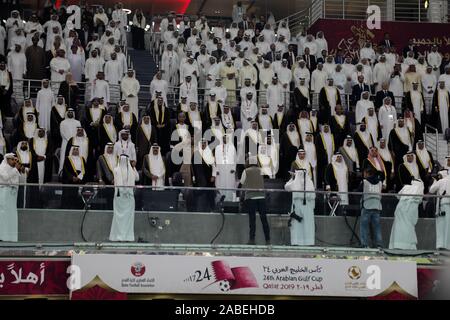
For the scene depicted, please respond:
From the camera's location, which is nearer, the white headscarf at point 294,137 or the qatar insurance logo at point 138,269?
the qatar insurance logo at point 138,269

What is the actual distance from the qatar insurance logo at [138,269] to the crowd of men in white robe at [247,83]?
2.63 meters

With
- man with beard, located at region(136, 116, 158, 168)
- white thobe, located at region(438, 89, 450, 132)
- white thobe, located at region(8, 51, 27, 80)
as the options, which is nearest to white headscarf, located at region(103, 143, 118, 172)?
man with beard, located at region(136, 116, 158, 168)

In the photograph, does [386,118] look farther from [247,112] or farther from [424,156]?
[247,112]

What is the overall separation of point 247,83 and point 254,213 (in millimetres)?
7344

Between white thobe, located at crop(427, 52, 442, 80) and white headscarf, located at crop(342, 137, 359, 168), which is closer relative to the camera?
white headscarf, located at crop(342, 137, 359, 168)

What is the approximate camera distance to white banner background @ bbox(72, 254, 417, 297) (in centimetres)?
1312

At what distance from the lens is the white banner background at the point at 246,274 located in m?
13.1

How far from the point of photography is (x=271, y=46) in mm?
23484

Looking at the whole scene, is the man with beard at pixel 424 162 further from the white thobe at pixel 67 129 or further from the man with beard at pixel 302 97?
the white thobe at pixel 67 129

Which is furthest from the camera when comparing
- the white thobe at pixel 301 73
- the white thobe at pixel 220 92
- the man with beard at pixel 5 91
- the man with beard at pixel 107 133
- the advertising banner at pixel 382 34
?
the advertising banner at pixel 382 34

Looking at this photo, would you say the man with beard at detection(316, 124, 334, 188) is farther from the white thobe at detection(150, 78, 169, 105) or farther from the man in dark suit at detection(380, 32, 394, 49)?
the man in dark suit at detection(380, 32, 394, 49)

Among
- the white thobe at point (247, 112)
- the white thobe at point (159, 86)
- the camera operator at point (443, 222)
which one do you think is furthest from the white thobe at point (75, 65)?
the camera operator at point (443, 222)

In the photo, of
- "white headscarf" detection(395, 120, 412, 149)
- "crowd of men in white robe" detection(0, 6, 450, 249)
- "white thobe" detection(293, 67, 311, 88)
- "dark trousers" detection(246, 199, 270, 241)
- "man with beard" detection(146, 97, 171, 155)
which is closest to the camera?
"dark trousers" detection(246, 199, 270, 241)

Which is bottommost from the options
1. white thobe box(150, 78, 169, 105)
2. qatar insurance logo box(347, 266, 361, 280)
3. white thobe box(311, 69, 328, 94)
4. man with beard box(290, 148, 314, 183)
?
qatar insurance logo box(347, 266, 361, 280)
